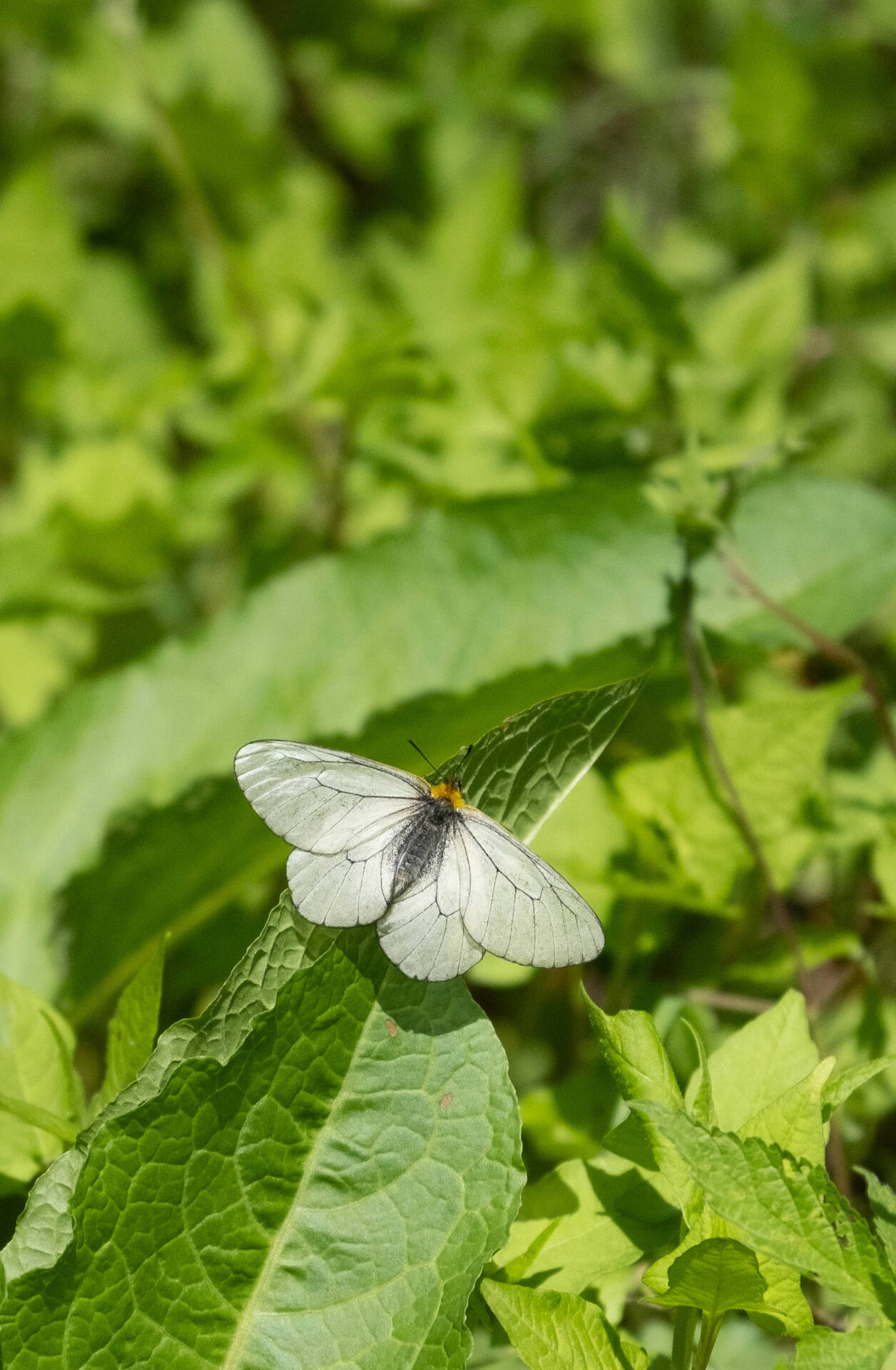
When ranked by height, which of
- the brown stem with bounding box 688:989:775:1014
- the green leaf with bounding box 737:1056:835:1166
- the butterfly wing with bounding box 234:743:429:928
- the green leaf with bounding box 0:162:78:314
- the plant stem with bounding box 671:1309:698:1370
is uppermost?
the green leaf with bounding box 0:162:78:314

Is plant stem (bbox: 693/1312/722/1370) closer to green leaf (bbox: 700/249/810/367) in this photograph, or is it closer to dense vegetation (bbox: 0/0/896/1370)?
dense vegetation (bbox: 0/0/896/1370)

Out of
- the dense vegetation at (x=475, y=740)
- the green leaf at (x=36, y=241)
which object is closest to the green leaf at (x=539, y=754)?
the dense vegetation at (x=475, y=740)

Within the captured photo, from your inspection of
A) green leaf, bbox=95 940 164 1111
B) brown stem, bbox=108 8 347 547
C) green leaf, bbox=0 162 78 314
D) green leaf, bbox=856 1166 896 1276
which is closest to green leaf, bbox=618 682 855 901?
green leaf, bbox=856 1166 896 1276

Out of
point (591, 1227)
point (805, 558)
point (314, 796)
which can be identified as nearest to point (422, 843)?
point (314, 796)

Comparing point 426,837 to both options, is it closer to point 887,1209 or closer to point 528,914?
point 528,914

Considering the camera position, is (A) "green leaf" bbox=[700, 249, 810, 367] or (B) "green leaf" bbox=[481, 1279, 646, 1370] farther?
(A) "green leaf" bbox=[700, 249, 810, 367]

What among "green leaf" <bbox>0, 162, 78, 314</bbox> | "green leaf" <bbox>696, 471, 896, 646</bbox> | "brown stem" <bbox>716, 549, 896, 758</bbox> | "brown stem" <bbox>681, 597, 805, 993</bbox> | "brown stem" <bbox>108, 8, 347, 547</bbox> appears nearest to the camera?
"brown stem" <bbox>681, 597, 805, 993</bbox>
